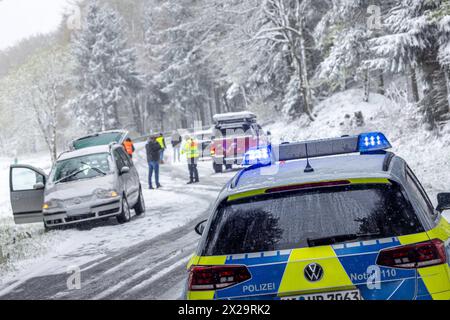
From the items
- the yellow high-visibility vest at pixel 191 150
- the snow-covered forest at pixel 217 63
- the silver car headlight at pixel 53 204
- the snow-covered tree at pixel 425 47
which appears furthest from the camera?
the yellow high-visibility vest at pixel 191 150

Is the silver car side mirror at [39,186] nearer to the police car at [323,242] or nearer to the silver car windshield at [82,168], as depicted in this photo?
the silver car windshield at [82,168]

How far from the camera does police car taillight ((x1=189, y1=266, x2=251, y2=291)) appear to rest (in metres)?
3.76

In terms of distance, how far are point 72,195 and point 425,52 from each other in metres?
11.3

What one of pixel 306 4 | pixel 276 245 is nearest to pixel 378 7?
pixel 306 4

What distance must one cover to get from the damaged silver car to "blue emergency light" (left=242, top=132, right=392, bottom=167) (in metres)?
9.45

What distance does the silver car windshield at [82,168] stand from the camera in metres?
15.2

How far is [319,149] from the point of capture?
536 cm

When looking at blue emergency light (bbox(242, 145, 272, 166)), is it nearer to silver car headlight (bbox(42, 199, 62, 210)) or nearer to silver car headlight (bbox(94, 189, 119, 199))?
silver car headlight (bbox(94, 189, 119, 199))

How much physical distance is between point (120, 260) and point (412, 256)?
723 centimetres

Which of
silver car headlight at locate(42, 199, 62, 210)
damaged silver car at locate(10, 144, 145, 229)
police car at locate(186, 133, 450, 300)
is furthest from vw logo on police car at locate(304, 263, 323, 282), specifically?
silver car headlight at locate(42, 199, 62, 210)

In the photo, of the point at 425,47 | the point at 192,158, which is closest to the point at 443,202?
the point at 425,47

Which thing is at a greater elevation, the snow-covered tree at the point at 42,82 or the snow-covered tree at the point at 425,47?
the snow-covered tree at the point at 42,82

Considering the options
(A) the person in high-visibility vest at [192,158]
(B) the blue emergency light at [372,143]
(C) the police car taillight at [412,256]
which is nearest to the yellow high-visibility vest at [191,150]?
(A) the person in high-visibility vest at [192,158]

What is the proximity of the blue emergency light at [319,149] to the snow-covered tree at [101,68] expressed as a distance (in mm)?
60802
